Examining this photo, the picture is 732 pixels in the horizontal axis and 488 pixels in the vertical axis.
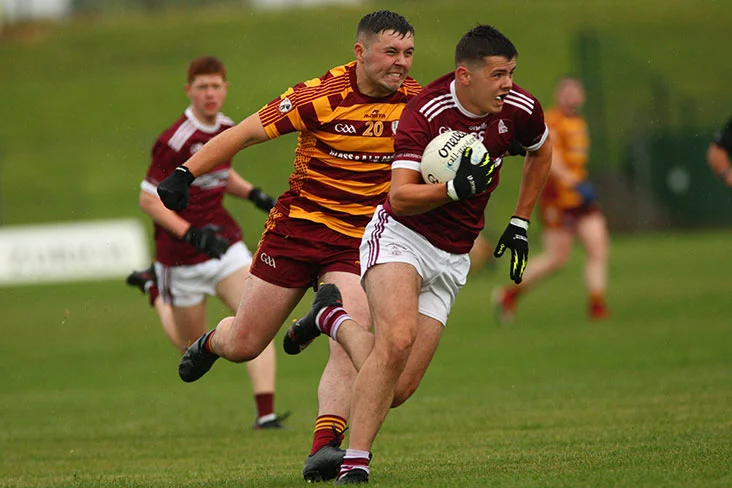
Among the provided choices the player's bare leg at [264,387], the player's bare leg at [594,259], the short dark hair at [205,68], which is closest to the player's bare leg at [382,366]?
the player's bare leg at [264,387]

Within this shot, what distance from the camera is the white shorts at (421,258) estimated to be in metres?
6.37

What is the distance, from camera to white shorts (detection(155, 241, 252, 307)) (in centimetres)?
984

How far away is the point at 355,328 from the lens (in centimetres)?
667

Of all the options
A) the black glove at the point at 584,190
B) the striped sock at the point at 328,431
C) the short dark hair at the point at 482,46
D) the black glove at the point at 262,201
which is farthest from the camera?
the black glove at the point at 584,190

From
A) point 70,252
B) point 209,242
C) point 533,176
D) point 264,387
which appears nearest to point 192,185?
point 209,242

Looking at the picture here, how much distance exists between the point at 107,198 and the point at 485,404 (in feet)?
93.3

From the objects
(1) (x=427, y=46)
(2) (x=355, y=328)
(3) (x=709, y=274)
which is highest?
(1) (x=427, y=46)

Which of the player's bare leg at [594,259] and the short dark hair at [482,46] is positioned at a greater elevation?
the short dark hair at [482,46]

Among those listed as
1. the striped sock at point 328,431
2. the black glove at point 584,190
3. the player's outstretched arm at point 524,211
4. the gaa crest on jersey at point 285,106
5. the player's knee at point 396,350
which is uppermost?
the gaa crest on jersey at point 285,106

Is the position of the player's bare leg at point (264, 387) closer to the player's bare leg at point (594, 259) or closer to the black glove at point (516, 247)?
the black glove at point (516, 247)

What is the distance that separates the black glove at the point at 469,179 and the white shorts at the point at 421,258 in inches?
19.6

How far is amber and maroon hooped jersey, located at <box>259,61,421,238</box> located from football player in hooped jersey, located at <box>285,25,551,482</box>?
26.6 inches

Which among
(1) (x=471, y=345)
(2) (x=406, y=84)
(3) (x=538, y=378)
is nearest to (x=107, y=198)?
(1) (x=471, y=345)

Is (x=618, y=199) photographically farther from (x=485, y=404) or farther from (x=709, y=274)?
(x=485, y=404)
